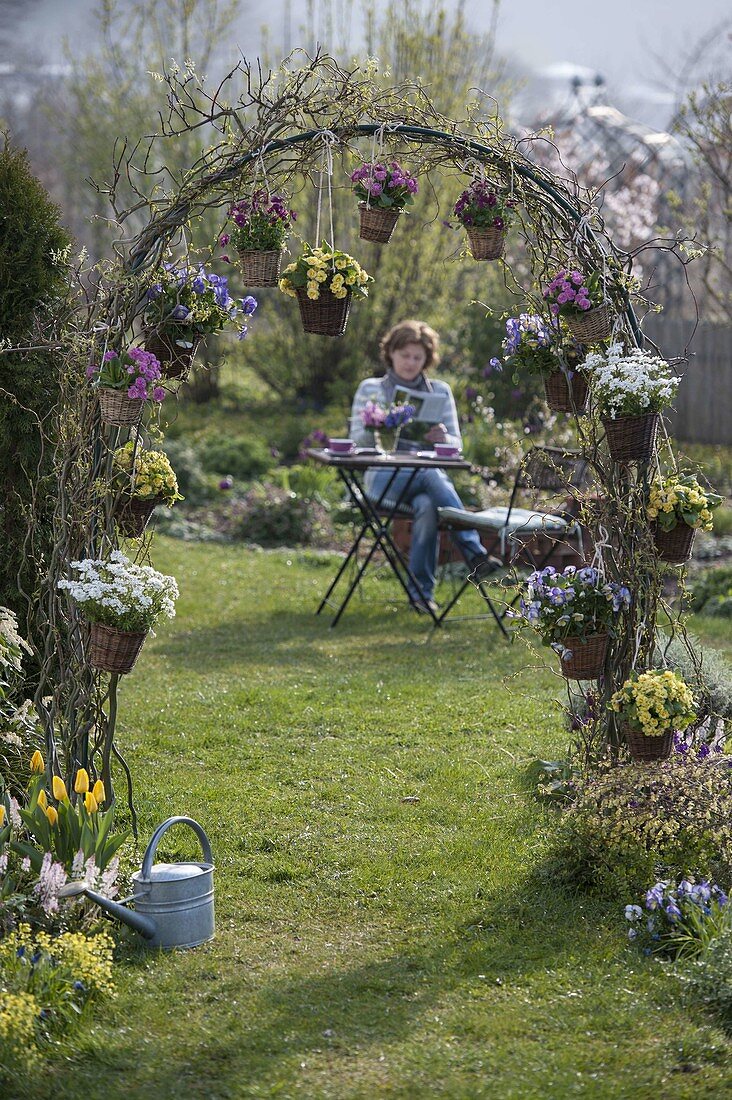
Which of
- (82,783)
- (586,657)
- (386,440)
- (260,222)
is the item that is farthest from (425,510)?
(82,783)

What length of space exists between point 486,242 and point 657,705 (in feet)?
4.75

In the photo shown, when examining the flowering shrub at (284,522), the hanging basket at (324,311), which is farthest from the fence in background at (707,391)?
the hanging basket at (324,311)

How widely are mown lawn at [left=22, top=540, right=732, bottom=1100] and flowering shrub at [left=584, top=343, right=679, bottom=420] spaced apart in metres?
1.34

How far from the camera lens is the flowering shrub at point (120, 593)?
305cm

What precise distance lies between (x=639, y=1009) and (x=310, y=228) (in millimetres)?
10443

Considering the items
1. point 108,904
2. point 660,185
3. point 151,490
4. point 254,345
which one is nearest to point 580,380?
point 151,490

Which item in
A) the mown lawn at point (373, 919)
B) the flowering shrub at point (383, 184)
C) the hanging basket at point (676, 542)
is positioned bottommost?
the mown lawn at point (373, 919)

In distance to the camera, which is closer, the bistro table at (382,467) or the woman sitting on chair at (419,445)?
the bistro table at (382,467)

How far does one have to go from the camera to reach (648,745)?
3.23 m

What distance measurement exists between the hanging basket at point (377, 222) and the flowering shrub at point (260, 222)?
8.8 inches

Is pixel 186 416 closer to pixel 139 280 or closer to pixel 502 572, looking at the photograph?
pixel 502 572

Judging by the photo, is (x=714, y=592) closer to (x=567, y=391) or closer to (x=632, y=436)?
(x=567, y=391)

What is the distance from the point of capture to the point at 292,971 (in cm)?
292

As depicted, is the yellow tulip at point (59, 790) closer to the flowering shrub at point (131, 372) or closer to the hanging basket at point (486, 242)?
the flowering shrub at point (131, 372)
